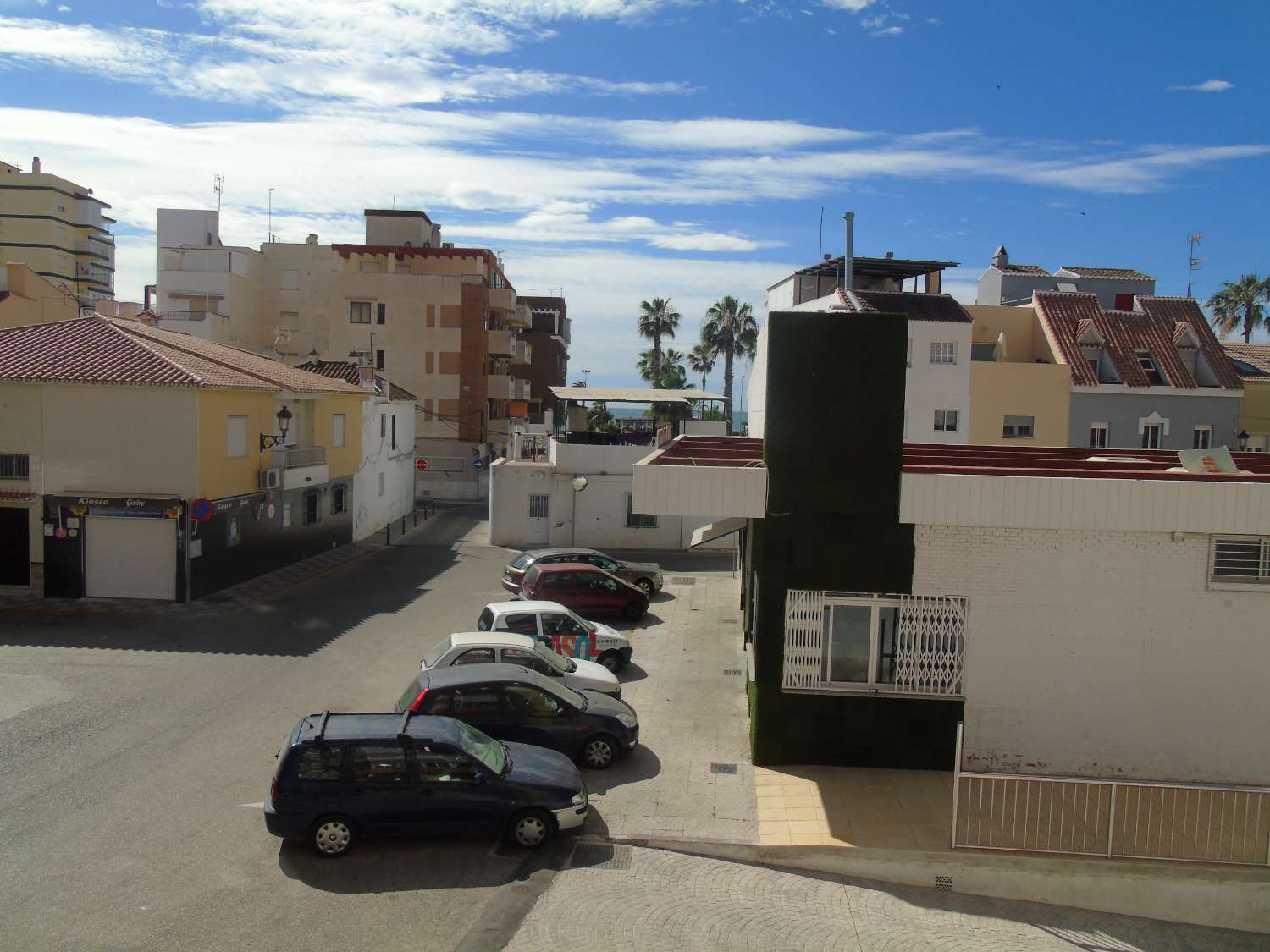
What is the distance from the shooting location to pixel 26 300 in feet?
128

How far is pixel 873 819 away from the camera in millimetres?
11164

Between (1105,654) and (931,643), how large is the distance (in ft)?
7.04

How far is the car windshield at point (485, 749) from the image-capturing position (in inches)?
419

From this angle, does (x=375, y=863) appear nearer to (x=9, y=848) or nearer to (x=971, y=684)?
(x=9, y=848)

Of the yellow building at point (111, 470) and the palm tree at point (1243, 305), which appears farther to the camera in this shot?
the palm tree at point (1243, 305)

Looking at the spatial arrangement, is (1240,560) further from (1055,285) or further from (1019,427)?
(1055,285)

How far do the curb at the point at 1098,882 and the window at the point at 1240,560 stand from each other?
3.77 metres

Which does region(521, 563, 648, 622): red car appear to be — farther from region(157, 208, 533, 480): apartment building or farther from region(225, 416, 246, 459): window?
region(157, 208, 533, 480): apartment building

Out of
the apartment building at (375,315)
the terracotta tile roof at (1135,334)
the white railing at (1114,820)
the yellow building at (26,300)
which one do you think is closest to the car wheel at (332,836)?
the white railing at (1114,820)

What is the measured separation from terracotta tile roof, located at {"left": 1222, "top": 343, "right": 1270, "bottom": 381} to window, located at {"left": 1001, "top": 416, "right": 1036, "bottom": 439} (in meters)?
10.5

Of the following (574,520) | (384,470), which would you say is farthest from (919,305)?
(384,470)

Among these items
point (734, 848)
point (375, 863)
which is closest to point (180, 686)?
point (375, 863)

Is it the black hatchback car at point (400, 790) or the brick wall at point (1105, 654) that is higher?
the brick wall at point (1105, 654)

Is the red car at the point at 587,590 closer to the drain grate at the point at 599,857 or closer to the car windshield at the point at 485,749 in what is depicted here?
the car windshield at the point at 485,749
